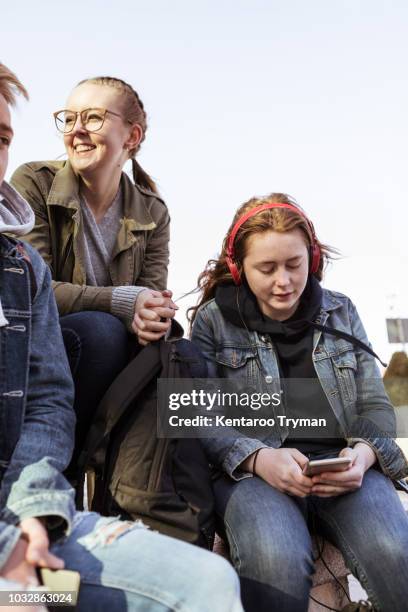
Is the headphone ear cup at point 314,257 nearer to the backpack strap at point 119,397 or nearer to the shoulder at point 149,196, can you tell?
the shoulder at point 149,196

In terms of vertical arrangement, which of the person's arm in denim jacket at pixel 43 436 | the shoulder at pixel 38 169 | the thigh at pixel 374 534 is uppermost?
the shoulder at pixel 38 169

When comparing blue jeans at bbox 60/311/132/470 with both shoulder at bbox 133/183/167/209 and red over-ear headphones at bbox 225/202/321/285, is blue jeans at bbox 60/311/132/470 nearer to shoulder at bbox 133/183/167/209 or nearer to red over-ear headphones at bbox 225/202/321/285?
red over-ear headphones at bbox 225/202/321/285

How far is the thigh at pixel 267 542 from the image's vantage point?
2.31 meters

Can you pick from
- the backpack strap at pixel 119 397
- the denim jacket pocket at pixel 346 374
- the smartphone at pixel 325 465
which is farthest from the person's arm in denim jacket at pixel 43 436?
the denim jacket pocket at pixel 346 374

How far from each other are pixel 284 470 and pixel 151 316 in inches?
30.5

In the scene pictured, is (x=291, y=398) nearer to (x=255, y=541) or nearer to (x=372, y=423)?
(x=372, y=423)

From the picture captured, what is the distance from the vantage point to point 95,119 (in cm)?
328

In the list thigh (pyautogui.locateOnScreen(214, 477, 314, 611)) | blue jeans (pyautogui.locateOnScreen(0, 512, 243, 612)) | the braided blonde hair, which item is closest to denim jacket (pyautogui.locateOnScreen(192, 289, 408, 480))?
thigh (pyautogui.locateOnScreen(214, 477, 314, 611))

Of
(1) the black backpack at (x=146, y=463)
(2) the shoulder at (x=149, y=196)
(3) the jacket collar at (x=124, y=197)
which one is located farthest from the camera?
(2) the shoulder at (x=149, y=196)

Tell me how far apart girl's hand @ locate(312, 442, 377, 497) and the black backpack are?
1.43 ft

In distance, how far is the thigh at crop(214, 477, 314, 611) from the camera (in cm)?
231

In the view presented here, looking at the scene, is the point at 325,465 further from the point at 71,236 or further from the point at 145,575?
the point at 71,236

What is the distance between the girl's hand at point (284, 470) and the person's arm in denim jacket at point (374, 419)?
15.1 inches

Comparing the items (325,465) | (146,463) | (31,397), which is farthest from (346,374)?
(31,397)
